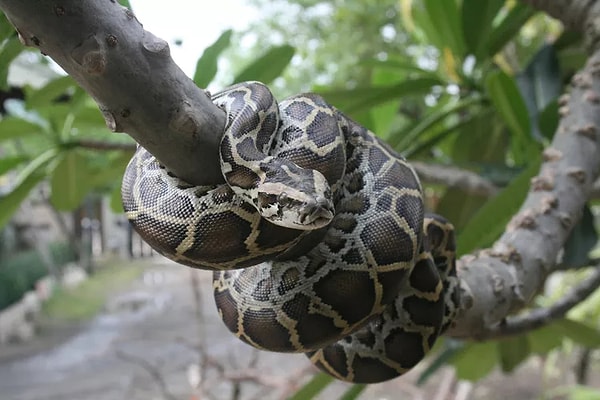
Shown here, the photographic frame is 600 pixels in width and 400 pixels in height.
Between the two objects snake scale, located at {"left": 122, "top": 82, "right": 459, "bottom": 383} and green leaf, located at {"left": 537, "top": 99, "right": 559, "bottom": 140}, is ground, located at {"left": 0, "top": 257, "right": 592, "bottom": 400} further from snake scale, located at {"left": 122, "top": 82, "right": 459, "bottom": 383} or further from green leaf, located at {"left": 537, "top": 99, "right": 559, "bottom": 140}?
snake scale, located at {"left": 122, "top": 82, "right": 459, "bottom": 383}

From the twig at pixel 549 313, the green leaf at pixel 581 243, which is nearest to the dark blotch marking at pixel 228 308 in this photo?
the twig at pixel 549 313

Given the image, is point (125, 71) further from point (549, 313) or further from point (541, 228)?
point (549, 313)

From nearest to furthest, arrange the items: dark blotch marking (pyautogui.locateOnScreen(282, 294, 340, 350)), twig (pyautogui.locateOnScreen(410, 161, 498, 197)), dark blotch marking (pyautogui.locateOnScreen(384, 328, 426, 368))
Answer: dark blotch marking (pyautogui.locateOnScreen(282, 294, 340, 350)), dark blotch marking (pyautogui.locateOnScreen(384, 328, 426, 368)), twig (pyautogui.locateOnScreen(410, 161, 498, 197))

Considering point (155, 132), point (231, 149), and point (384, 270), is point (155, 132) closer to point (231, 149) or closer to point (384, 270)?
point (231, 149)

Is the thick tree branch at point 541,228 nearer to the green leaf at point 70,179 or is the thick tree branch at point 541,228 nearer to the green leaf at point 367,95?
the green leaf at point 367,95

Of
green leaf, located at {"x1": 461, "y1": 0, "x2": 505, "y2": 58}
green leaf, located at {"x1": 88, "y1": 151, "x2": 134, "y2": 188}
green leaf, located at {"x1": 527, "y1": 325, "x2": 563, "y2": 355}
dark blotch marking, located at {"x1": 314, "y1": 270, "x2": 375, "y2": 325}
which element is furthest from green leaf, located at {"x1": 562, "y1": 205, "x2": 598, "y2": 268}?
green leaf, located at {"x1": 88, "y1": 151, "x2": 134, "y2": 188}

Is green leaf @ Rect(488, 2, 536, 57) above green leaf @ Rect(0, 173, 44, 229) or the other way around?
above

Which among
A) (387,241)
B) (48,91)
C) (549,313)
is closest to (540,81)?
(549,313)
